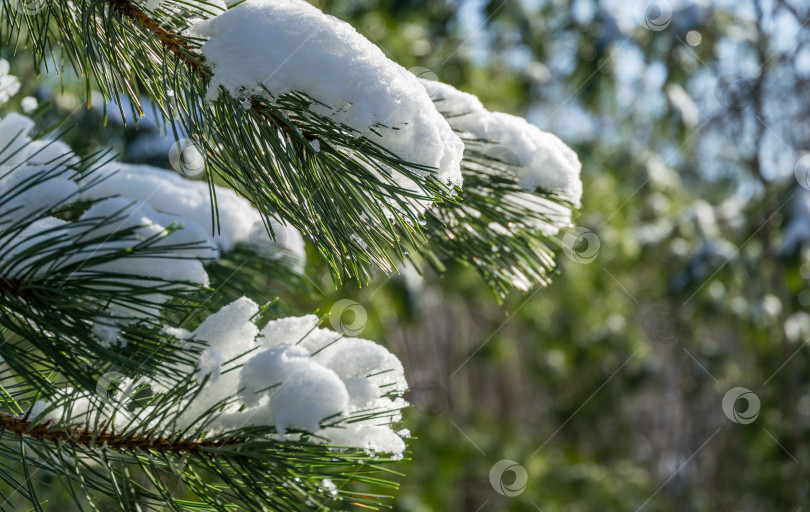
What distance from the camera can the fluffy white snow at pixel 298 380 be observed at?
569 millimetres

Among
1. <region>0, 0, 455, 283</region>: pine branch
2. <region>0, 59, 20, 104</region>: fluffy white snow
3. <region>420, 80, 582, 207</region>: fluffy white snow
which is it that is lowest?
<region>0, 59, 20, 104</region>: fluffy white snow

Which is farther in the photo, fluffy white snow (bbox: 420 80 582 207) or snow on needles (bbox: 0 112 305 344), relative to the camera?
fluffy white snow (bbox: 420 80 582 207)

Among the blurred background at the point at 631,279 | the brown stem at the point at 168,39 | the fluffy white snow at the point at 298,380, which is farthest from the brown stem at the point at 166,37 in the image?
the blurred background at the point at 631,279

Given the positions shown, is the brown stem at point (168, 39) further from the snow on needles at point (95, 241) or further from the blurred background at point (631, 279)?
the blurred background at point (631, 279)

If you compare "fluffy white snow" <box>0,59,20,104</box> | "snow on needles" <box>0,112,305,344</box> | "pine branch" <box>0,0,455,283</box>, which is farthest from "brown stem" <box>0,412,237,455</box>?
"fluffy white snow" <box>0,59,20,104</box>

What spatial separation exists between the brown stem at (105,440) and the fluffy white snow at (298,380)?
23 millimetres

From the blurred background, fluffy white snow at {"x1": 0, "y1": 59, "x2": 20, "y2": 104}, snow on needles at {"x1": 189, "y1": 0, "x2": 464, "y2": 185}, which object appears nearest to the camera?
snow on needles at {"x1": 189, "y1": 0, "x2": 464, "y2": 185}

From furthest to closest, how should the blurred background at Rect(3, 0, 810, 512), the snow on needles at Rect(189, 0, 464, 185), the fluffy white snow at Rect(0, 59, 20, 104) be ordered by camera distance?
the blurred background at Rect(3, 0, 810, 512)
the fluffy white snow at Rect(0, 59, 20, 104)
the snow on needles at Rect(189, 0, 464, 185)

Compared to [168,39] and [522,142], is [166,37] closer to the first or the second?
[168,39]

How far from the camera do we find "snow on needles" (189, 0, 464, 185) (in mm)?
568

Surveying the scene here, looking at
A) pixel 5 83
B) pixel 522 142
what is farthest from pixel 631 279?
pixel 5 83

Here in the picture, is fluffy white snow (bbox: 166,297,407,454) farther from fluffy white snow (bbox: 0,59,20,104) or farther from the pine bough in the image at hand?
fluffy white snow (bbox: 0,59,20,104)

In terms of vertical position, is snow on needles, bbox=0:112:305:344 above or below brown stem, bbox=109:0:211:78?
below

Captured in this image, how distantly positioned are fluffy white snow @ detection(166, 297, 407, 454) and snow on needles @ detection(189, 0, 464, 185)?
0.67 feet
